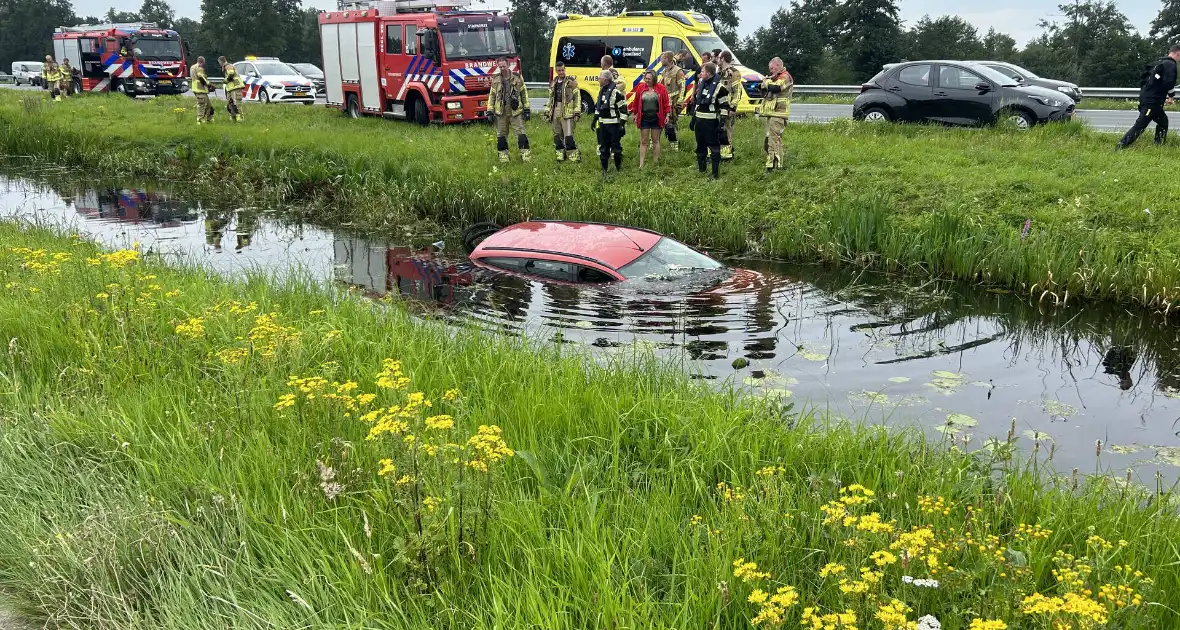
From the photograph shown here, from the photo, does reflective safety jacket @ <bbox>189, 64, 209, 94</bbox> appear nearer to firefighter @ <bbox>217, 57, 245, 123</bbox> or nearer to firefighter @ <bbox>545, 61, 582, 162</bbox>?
firefighter @ <bbox>217, 57, 245, 123</bbox>

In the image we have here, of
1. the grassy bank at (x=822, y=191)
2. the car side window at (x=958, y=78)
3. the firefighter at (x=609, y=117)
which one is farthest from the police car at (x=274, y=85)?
the car side window at (x=958, y=78)

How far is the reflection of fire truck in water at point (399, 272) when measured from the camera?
10.7m

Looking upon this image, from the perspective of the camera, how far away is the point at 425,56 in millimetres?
22125

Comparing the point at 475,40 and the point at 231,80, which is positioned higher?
the point at 475,40

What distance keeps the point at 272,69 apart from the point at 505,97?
62.0 feet

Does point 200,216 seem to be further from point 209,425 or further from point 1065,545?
point 1065,545

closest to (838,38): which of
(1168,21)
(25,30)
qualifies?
(1168,21)

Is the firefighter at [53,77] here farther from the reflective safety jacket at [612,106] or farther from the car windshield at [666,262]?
the car windshield at [666,262]

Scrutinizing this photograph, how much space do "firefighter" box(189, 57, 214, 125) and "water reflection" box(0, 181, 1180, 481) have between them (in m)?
12.3

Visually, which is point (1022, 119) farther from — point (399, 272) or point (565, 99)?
point (399, 272)

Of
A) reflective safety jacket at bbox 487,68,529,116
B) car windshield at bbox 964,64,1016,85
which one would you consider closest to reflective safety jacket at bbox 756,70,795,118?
reflective safety jacket at bbox 487,68,529,116

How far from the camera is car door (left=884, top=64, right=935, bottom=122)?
18.1 metres

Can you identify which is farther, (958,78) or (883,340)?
(958,78)

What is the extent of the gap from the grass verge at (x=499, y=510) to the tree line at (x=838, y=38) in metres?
40.2
